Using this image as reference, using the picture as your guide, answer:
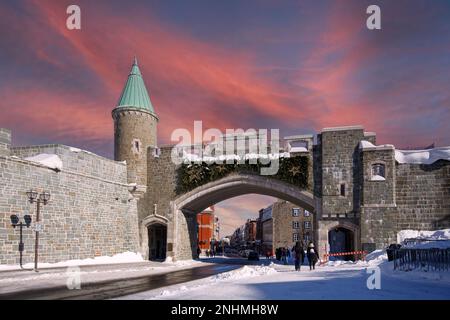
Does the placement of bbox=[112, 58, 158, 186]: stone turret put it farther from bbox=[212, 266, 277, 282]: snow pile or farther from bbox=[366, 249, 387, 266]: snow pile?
bbox=[366, 249, 387, 266]: snow pile

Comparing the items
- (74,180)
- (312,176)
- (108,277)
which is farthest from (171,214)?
(108,277)

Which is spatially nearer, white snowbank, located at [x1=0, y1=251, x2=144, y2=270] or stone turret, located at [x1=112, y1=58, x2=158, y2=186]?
white snowbank, located at [x1=0, y1=251, x2=144, y2=270]

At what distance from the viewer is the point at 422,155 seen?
25.1 m

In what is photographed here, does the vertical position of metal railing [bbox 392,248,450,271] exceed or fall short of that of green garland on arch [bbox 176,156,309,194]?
it falls short

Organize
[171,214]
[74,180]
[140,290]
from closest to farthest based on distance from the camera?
[140,290] → [74,180] → [171,214]

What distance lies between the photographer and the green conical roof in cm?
3095

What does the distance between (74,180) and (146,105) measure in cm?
880

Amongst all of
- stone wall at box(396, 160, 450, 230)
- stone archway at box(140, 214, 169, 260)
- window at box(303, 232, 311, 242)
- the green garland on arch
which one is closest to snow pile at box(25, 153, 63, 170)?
stone archway at box(140, 214, 169, 260)

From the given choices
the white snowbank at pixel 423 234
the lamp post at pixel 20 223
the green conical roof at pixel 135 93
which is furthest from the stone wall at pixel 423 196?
the lamp post at pixel 20 223

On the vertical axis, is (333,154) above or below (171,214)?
above

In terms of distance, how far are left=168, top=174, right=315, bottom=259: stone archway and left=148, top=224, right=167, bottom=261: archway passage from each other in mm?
2352

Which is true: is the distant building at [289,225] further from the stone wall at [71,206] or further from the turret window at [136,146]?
the turret window at [136,146]
